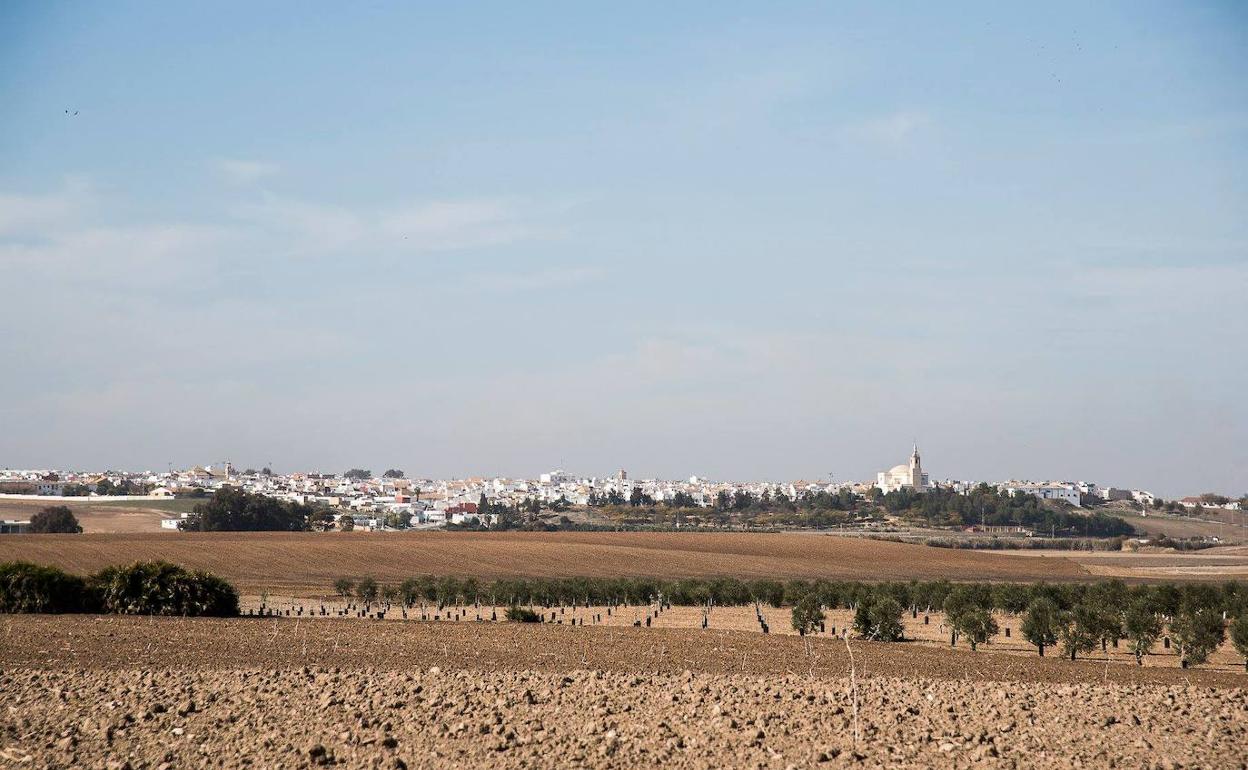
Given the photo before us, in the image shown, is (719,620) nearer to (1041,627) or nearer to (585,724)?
(1041,627)

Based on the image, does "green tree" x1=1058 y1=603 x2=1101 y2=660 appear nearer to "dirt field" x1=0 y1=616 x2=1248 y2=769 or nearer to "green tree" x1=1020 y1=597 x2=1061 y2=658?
"green tree" x1=1020 y1=597 x2=1061 y2=658

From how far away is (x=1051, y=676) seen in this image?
85.3 feet

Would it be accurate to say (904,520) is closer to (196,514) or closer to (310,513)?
(310,513)

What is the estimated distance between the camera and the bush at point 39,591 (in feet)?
112

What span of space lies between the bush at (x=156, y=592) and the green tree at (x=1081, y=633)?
81.6 ft

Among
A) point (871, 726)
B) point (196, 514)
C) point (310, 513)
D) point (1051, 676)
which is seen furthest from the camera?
point (310, 513)

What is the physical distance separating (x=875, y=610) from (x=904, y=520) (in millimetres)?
135776

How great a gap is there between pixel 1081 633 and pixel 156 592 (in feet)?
88.6

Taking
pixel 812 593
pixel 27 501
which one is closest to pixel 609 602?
pixel 812 593

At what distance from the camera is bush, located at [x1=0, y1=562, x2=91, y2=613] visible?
3403cm

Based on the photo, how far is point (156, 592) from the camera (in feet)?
116

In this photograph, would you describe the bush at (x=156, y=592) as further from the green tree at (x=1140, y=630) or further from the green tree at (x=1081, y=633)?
the green tree at (x=1140, y=630)

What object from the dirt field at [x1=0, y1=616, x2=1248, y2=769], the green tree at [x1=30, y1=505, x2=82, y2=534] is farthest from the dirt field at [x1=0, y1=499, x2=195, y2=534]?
the dirt field at [x1=0, y1=616, x2=1248, y2=769]

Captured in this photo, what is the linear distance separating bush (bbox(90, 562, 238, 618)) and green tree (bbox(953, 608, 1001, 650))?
22.6 meters
